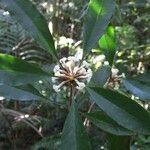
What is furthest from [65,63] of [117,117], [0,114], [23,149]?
[23,149]

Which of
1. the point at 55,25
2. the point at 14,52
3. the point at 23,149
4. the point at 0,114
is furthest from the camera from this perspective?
the point at 55,25

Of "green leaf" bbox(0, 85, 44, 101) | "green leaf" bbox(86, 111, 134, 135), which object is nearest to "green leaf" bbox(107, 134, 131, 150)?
"green leaf" bbox(86, 111, 134, 135)

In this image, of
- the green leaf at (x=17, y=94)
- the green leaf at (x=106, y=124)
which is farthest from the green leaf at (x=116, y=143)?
the green leaf at (x=17, y=94)

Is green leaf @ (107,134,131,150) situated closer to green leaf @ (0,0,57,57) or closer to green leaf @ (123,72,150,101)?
green leaf @ (123,72,150,101)

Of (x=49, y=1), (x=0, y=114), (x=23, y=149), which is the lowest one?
(x=23, y=149)

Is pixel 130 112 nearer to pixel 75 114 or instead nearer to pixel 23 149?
pixel 75 114

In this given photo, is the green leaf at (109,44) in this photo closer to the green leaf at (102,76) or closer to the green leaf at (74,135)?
the green leaf at (102,76)
